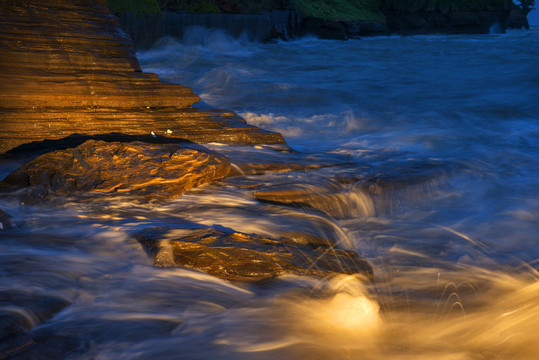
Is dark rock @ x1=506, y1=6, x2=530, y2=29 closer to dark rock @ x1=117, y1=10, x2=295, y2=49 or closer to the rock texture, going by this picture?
dark rock @ x1=117, y1=10, x2=295, y2=49

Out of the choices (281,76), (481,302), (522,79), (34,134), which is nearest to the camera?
(481,302)

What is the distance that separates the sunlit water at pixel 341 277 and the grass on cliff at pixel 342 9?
25.4 metres

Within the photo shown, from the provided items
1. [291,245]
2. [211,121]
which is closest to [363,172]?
[211,121]

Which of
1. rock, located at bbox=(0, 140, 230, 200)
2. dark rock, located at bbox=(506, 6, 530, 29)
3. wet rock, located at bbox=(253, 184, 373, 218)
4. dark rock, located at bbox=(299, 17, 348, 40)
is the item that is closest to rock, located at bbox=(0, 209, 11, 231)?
rock, located at bbox=(0, 140, 230, 200)

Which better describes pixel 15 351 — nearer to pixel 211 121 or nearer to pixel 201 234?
pixel 201 234

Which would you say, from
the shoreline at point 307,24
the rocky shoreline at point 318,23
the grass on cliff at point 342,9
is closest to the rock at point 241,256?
the shoreline at point 307,24

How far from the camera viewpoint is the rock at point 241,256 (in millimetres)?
3383

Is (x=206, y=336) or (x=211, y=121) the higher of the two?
(x=211, y=121)

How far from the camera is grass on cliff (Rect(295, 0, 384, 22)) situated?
32.4m

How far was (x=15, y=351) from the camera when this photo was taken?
7.36 ft

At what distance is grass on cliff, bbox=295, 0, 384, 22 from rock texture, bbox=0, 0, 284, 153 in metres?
25.4

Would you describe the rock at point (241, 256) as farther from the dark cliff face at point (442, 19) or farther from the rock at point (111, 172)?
the dark cliff face at point (442, 19)

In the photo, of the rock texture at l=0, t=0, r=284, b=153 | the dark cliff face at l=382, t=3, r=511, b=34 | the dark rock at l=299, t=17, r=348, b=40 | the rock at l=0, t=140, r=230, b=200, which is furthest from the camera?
the dark cliff face at l=382, t=3, r=511, b=34

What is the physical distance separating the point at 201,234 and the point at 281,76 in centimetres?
1242
